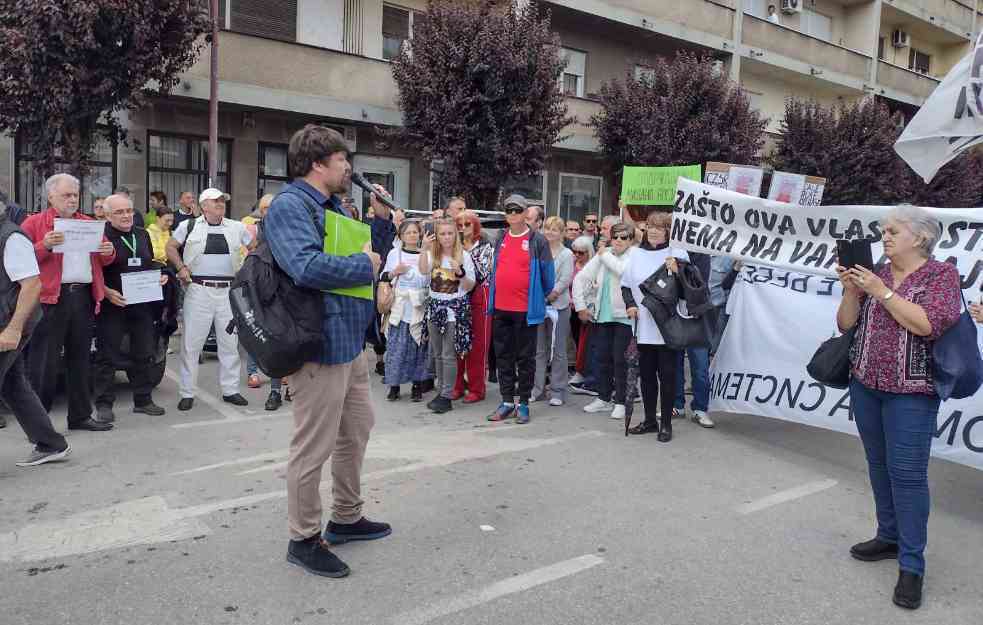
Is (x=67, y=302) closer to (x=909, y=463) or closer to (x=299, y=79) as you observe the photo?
(x=909, y=463)

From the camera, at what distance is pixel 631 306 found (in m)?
6.70

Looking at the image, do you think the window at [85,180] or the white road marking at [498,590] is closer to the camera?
the white road marking at [498,590]

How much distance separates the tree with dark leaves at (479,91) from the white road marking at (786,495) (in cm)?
1093

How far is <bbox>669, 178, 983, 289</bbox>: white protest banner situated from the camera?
519 centimetres

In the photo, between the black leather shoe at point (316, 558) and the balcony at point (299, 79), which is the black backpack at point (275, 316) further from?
the balcony at point (299, 79)

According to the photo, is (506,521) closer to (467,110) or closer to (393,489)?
(393,489)

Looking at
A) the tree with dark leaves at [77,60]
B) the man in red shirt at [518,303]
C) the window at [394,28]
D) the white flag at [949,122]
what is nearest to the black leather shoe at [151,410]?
the man in red shirt at [518,303]

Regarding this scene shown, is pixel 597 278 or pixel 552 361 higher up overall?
pixel 597 278

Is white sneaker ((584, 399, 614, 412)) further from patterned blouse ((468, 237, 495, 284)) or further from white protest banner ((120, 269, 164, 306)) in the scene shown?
white protest banner ((120, 269, 164, 306))

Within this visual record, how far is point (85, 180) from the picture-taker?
13.8m

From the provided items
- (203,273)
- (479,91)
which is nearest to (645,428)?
(203,273)

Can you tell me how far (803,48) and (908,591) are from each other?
82.6 feet

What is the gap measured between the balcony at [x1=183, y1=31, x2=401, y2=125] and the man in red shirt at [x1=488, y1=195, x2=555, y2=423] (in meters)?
9.64

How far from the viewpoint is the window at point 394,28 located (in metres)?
17.5
